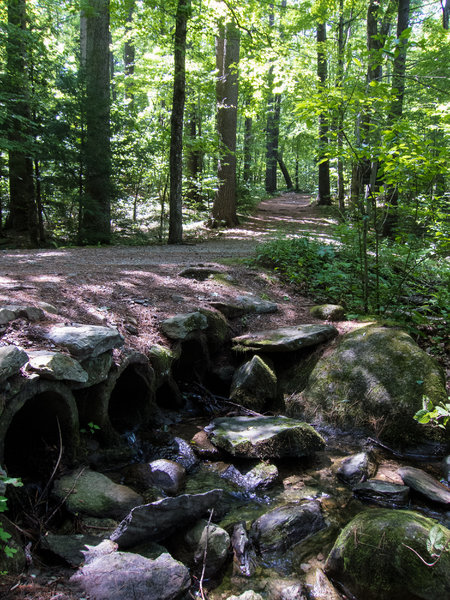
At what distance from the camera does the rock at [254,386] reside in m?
5.29

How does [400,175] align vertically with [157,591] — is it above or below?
above

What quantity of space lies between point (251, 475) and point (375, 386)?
1989 mm

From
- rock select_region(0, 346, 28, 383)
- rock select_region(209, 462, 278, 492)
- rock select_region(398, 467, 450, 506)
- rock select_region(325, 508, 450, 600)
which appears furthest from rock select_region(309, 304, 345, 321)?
rock select_region(0, 346, 28, 383)

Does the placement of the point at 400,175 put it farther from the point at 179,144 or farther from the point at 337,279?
the point at 179,144

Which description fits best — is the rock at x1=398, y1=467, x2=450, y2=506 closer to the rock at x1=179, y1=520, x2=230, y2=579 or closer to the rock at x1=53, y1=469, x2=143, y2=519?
the rock at x1=179, y1=520, x2=230, y2=579

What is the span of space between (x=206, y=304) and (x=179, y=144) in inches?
229

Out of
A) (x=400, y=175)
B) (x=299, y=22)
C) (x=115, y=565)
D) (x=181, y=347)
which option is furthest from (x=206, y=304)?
(x=299, y=22)

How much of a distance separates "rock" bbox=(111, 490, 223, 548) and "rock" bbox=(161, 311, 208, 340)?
2285 millimetres

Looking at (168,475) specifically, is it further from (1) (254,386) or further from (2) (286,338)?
(2) (286,338)

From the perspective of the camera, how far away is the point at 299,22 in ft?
51.6

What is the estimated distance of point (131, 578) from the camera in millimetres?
2336

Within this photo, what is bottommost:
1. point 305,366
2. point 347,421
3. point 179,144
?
point 347,421

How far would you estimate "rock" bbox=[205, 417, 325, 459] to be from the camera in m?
4.17

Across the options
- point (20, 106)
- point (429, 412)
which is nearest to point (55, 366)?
point (429, 412)
